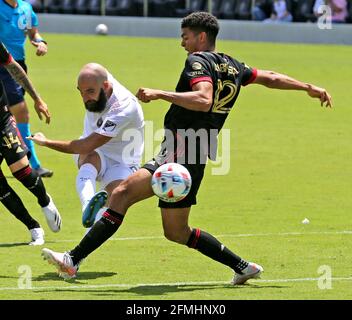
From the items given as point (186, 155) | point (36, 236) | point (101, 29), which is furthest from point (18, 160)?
point (101, 29)

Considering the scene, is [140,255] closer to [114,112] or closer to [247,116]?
[114,112]

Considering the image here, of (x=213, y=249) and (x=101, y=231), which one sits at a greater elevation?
(x=101, y=231)

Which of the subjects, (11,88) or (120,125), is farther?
(11,88)

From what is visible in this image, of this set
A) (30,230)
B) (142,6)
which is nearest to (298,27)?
(142,6)

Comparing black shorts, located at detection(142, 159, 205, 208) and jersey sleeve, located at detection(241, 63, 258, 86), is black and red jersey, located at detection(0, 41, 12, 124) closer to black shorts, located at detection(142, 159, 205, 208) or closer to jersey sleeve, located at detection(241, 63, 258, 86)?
black shorts, located at detection(142, 159, 205, 208)

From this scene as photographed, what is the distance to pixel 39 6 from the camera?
4766 cm

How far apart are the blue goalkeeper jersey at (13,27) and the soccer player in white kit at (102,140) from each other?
5.08 m

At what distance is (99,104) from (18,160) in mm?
1503

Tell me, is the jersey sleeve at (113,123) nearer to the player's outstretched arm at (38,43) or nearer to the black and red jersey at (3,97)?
the black and red jersey at (3,97)

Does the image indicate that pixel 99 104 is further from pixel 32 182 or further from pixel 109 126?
pixel 32 182

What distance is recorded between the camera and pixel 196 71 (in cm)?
955

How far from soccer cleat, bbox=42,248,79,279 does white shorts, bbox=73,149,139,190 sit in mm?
1542

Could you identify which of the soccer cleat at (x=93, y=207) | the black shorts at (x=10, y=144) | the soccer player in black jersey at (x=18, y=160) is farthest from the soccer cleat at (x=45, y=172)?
the soccer cleat at (x=93, y=207)

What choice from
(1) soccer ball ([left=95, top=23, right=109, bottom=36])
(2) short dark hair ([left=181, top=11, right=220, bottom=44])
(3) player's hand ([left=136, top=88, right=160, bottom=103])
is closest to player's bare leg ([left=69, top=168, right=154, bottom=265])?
(3) player's hand ([left=136, top=88, right=160, bottom=103])
